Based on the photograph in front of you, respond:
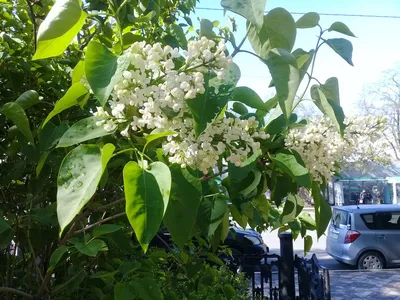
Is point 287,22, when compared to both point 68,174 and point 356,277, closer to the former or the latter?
point 68,174

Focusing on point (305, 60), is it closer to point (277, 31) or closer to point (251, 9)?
point (277, 31)

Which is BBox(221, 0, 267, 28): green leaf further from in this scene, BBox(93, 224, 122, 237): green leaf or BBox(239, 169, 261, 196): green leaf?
BBox(93, 224, 122, 237): green leaf

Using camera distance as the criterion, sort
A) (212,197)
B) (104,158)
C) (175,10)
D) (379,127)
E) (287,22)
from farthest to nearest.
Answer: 1. (175,10)
2. (379,127)
3. (212,197)
4. (287,22)
5. (104,158)

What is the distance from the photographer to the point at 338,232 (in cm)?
1010

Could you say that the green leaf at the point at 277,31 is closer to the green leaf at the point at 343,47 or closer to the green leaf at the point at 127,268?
the green leaf at the point at 343,47

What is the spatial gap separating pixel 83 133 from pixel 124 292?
2.02 ft

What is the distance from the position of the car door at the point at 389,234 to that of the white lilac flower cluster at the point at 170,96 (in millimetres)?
9710

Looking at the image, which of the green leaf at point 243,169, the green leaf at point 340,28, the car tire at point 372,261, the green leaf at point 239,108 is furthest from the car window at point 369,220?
the green leaf at point 243,169

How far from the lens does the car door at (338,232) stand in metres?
9.93

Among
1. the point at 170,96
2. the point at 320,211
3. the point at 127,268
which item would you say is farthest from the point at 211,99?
the point at 127,268

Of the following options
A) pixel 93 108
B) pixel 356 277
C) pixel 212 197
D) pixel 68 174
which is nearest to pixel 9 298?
pixel 93 108

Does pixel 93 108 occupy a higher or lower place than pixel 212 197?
higher

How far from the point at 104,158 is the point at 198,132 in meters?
0.16

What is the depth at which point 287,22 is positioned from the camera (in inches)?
37.1
